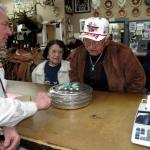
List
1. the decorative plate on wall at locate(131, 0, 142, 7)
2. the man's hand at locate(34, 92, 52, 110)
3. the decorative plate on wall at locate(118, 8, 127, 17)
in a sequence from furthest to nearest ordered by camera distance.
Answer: the decorative plate on wall at locate(118, 8, 127, 17) → the decorative plate on wall at locate(131, 0, 142, 7) → the man's hand at locate(34, 92, 52, 110)

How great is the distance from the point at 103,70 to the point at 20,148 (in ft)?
3.25

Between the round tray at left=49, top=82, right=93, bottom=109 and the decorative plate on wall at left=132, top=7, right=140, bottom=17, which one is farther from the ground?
the decorative plate on wall at left=132, top=7, right=140, bottom=17

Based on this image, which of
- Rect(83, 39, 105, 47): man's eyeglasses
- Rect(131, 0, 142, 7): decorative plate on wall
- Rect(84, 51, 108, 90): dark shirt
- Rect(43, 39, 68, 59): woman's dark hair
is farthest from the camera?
Rect(131, 0, 142, 7): decorative plate on wall

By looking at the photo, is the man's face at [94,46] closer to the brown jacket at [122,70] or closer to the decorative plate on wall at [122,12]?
the brown jacket at [122,70]

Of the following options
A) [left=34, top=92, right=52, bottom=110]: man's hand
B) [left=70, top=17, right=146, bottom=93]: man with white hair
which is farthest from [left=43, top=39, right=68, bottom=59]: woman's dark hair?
[left=34, top=92, right=52, bottom=110]: man's hand

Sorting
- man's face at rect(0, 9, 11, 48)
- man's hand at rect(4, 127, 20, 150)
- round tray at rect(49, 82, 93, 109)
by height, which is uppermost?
man's face at rect(0, 9, 11, 48)

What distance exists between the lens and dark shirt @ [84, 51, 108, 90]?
2045mm

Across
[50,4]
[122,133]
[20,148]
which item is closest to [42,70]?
[20,148]

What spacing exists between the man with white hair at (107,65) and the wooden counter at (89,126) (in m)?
0.34

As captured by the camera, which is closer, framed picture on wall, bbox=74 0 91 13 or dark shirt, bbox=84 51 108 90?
dark shirt, bbox=84 51 108 90

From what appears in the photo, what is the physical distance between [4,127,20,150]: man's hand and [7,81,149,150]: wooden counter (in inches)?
1.7

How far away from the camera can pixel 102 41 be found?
1902mm

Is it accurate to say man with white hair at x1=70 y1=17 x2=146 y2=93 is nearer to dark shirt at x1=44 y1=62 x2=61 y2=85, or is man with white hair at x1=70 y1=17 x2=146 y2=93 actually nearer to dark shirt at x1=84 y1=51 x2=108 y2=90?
dark shirt at x1=84 y1=51 x2=108 y2=90

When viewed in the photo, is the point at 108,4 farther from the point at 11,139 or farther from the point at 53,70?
the point at 11,139
